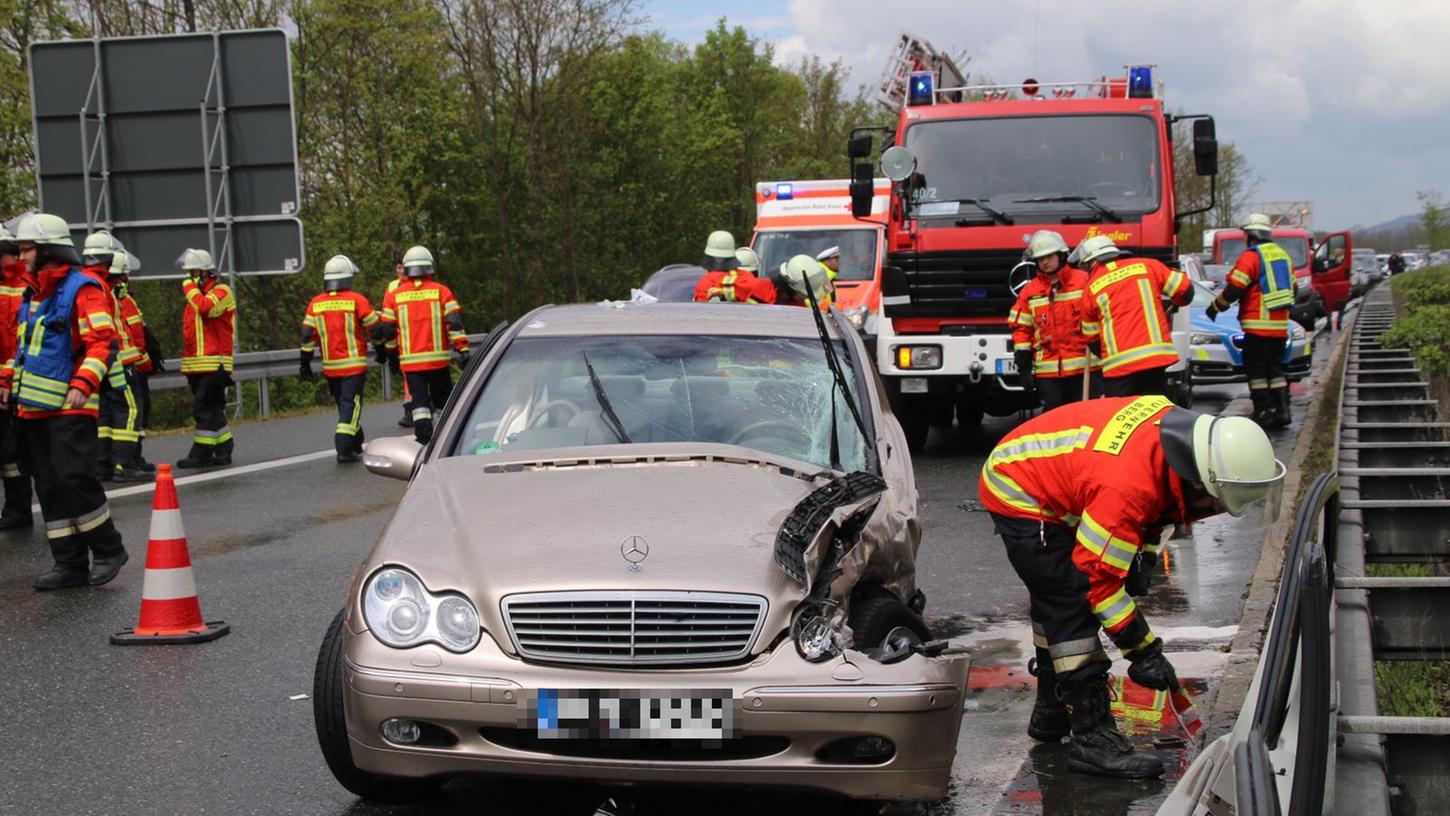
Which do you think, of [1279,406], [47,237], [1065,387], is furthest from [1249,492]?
[1279,406]

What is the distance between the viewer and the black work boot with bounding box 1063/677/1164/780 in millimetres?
4996

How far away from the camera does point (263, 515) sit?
1123 centimetres

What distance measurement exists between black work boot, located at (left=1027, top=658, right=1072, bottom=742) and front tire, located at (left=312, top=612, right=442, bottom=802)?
2005mm

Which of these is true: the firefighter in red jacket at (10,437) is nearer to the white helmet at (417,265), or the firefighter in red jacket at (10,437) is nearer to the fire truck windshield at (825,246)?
the white helmet at (417,265)

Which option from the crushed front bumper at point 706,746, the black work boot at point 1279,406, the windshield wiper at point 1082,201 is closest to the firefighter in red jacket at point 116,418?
the windshield wiper at point 1082,201

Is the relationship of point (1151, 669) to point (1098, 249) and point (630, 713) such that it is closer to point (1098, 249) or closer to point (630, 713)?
point (630, 713)

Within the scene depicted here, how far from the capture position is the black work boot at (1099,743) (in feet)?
16.4

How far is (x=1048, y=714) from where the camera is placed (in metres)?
5.43

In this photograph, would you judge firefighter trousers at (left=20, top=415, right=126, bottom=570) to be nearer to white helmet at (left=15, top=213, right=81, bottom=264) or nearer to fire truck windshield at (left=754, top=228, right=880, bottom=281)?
white helmet at (left=15, top=213, right=81, bottom=264)

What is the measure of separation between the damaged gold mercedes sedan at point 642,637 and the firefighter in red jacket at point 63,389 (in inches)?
154

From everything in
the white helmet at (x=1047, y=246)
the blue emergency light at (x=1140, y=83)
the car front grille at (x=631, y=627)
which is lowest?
the car front grille at (x=631, y=627)

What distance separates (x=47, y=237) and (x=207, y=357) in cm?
637

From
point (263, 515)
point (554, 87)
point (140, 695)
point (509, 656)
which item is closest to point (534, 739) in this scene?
point (509, 656)

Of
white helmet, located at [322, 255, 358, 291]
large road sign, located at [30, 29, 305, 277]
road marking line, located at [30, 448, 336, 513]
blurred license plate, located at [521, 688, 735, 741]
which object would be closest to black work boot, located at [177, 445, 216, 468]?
road marking line, located at [30, 448, 336, 513]
